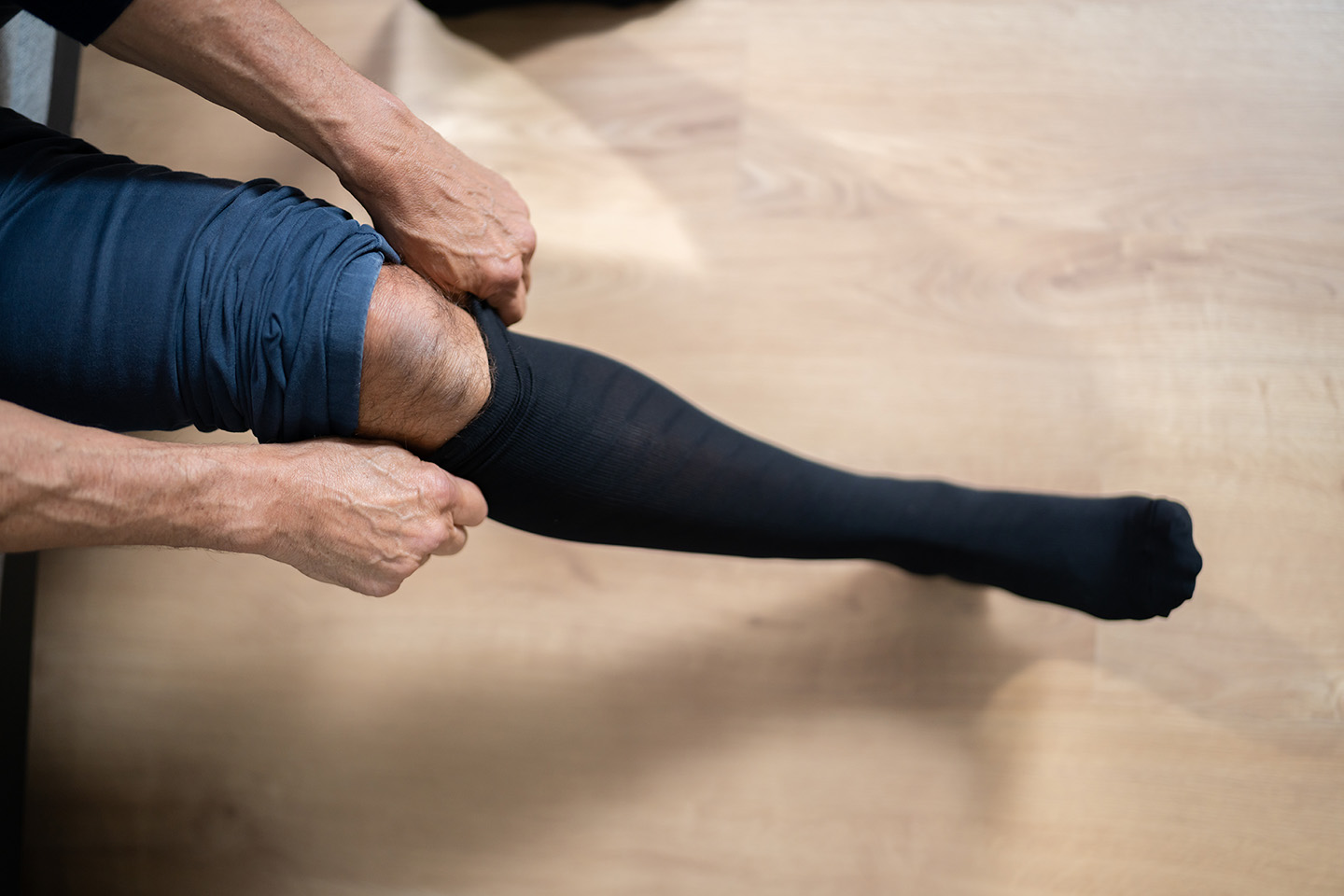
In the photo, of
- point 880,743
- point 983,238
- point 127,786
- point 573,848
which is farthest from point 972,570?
point 127,786

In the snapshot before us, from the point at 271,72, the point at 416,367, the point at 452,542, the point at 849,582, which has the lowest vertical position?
the point at 849,582

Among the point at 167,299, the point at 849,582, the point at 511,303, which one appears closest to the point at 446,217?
the point at 511,303

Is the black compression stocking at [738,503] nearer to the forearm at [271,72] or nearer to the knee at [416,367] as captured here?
the knee at [416,367]

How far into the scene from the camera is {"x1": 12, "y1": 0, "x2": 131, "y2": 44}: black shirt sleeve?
53 centimetres

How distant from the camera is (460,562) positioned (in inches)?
36.4

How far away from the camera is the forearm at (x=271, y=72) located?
55cm

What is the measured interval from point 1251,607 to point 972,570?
0.31 m

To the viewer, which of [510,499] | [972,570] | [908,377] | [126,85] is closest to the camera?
[510,499]

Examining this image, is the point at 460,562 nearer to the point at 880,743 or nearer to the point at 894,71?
the point at 880,743

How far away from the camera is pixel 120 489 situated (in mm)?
488

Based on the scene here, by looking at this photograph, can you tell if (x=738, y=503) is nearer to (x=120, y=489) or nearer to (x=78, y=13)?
(x=120, y=489)

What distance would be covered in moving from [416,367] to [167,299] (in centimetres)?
16

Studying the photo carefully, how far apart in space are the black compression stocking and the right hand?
0.04 metres

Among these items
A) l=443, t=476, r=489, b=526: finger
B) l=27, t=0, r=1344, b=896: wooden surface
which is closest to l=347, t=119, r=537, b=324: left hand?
l=443, t=476, r=489, b=526: finger
